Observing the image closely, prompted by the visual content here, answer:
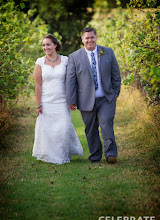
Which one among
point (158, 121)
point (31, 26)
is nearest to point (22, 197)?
point (158, 121)

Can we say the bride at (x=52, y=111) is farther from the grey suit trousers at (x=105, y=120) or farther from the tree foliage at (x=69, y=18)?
the tree foliage at (x=69, y=18)

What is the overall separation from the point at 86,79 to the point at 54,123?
992 millimetres

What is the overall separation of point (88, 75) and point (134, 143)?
6.95 ft

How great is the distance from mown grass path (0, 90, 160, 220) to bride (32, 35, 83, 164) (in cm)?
23

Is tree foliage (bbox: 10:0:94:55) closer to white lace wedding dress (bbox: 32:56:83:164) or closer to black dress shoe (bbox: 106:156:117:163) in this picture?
white lace wedding dress (bbox: 32:56:83:164)

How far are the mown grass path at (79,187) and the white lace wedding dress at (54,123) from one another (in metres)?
0.21

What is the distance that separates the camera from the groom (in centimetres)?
574

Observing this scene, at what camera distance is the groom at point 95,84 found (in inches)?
226

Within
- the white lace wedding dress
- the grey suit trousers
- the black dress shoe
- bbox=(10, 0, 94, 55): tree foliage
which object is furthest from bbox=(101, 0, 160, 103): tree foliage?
bbox=(10, 0, 94, 55): tree foliage

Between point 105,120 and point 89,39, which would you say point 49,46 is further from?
point 105,120

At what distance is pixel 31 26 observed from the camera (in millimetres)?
16359

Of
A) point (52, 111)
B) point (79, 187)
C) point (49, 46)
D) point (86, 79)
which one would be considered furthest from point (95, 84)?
point (79, 187)

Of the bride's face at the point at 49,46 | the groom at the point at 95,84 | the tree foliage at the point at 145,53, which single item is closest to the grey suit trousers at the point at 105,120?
the groom at the point at 95,84

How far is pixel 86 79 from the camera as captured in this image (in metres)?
5.75
